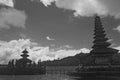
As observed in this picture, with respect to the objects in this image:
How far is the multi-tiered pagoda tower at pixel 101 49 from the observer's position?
204ft

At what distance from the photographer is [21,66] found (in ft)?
279

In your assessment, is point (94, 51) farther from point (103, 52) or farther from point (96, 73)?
point (96, 73)

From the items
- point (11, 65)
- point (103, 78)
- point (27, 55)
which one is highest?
point (27, 55)

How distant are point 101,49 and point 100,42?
3.65 m

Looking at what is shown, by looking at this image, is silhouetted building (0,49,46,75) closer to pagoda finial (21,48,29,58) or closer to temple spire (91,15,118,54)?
pagoda finial (21,48,29,58)

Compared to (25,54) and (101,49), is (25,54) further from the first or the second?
(101,49)

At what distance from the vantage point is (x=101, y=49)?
63.2 m

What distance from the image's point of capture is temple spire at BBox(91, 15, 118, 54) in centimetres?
6255

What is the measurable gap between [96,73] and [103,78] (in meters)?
2.65

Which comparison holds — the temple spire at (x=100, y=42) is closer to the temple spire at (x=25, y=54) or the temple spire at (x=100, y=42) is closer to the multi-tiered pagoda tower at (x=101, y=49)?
the multi-tiered pagoda tower at (x=101, y=49)

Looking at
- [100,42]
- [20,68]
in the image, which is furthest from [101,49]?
[20,68]

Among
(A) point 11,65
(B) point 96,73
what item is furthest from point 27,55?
(B) point 96,73

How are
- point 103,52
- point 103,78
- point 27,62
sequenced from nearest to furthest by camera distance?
point 103,78 → point 103,52 → point 27,62

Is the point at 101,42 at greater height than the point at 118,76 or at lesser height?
greater
